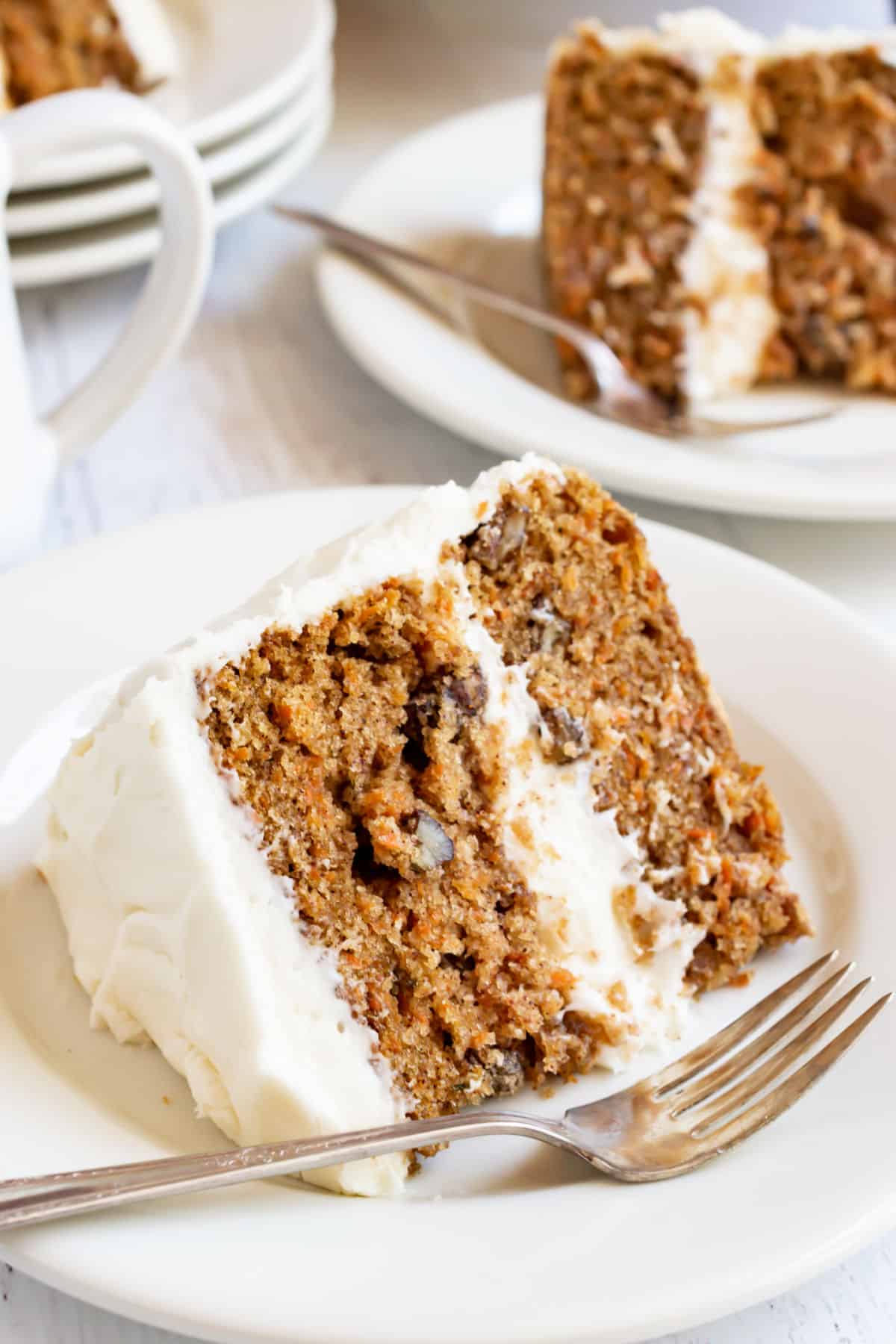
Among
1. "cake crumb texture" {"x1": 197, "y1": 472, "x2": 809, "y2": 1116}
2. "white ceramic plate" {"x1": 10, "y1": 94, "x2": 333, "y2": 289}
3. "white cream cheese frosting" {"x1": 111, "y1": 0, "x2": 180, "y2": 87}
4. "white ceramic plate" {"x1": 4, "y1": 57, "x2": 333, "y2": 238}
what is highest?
"white cream cheese frosting" {"x1": 111, "y1": 0, "x2": 180, "y2": 87}

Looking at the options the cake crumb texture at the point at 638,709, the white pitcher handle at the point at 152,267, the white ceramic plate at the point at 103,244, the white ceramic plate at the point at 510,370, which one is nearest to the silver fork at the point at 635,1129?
the cake crumb texture at the point at 638,709

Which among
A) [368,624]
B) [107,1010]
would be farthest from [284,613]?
[107,1010]

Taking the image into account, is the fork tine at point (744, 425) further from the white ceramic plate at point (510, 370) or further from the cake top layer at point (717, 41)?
the cake top layer at point (717, 41)

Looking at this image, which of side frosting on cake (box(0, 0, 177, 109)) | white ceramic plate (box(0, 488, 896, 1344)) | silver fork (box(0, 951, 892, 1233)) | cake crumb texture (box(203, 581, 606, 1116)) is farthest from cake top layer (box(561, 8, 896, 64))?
silver fork (box(0, 951, 892, 1233))

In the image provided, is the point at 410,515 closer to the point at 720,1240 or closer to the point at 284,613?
the point at 284,613

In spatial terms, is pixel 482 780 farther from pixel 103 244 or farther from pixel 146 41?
pixel 146 41

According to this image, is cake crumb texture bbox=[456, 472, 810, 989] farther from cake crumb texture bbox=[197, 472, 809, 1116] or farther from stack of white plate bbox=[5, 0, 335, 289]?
stack of white plate bbox=[5, 0, 335, 289]

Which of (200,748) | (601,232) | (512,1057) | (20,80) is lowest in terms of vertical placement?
(512,1057)
